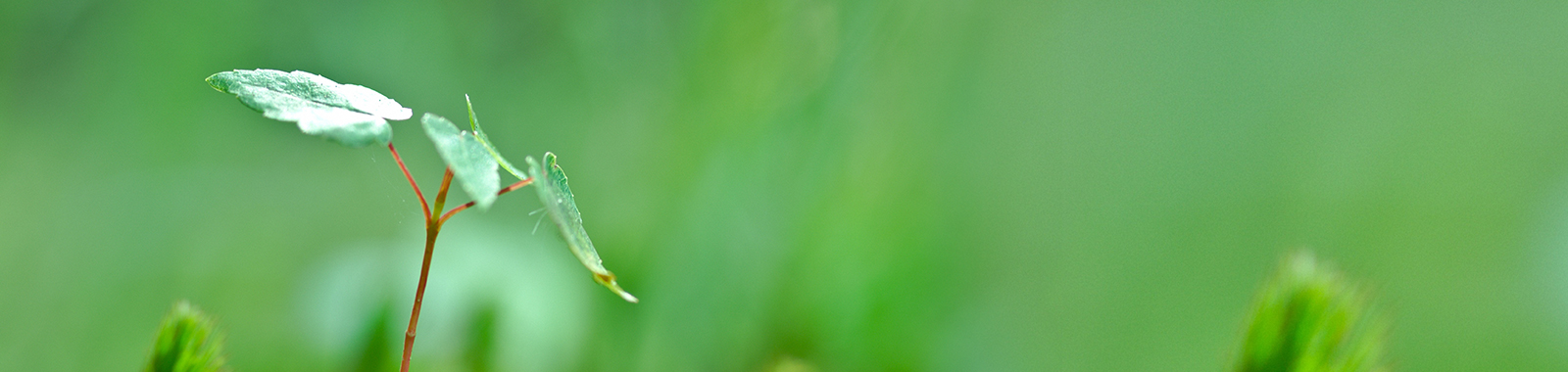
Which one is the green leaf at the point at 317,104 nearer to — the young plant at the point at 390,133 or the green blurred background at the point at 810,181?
the young plant at the point at 390,133

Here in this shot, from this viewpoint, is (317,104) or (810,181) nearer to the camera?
(317,104)

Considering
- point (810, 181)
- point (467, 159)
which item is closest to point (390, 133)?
point (467, 159)

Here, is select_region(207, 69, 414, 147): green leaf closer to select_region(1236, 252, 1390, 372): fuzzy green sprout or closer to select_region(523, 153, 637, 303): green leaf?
select_region(523, 153, 637, 303): green leaf

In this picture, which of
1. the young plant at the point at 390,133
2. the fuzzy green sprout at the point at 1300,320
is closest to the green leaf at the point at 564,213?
the young plant at the point at 390,133

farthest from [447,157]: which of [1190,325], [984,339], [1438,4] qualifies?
[1438,4]

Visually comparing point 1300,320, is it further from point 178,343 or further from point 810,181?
point 810,181

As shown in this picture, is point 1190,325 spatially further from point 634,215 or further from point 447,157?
point 447,157

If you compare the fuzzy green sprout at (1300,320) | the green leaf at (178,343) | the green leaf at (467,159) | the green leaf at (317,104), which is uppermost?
the fuzzy green sprout at (1300,320)
